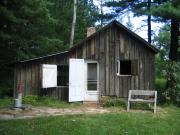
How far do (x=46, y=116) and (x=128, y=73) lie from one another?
Result: 23.3 ft

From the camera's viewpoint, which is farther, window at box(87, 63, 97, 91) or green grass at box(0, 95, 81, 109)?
window at box(87, 63, 97, 91)

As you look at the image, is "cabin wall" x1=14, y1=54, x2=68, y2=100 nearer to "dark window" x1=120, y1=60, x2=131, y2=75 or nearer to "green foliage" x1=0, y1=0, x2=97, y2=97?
"green foliage" x1=0, y1=0, x2=97, y2=97

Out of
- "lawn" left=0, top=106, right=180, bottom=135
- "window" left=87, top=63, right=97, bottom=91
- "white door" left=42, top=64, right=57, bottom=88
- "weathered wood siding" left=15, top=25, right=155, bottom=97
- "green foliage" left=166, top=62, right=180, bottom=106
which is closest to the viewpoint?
"lawn" left=0, top=106, right=180, bottom=135

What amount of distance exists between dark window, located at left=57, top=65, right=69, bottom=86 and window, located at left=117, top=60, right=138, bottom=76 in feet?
8.95

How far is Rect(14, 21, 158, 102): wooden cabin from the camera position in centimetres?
1925

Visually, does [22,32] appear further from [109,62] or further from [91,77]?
[109,62]

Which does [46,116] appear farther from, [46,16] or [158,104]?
[46,16]

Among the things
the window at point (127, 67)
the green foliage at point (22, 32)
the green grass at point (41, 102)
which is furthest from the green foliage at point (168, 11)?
the green foliage at point (22, 32)

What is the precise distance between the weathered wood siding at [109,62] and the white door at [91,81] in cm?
25

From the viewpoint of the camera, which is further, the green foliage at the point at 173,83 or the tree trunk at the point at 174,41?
the tree trunk at the point at 174,41

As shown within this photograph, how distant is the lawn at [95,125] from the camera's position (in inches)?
465

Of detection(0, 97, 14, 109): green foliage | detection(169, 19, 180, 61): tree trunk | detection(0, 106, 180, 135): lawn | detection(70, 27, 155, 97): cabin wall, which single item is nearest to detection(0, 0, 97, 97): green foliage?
detection(0, 97, 14, 109): green foliage

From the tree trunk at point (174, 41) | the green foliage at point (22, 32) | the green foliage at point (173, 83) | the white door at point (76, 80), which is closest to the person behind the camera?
the green foliage at point (173, 83)

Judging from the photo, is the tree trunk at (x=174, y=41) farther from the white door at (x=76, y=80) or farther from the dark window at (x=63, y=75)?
the dark window at (x=63, y=75)
